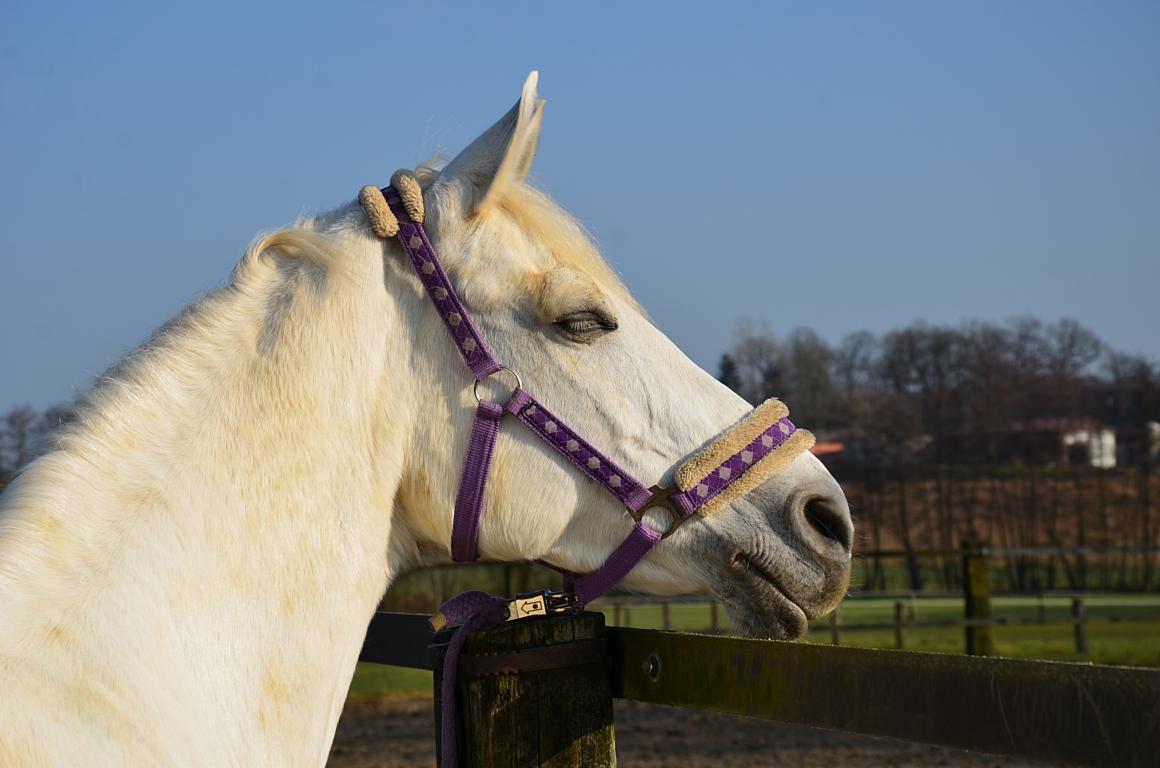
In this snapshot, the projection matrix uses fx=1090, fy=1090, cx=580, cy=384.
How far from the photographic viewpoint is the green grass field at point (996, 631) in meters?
14.4

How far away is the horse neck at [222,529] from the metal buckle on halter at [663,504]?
1.61 feet

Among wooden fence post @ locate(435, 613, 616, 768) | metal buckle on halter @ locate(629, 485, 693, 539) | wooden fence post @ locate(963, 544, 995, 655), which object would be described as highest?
metal buckle on halter @ locate(629, 485, 693, 539)

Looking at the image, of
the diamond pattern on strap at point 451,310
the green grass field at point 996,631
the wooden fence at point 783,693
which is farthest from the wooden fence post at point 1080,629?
the diamond pattern on strap at point 451,310

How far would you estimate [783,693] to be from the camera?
76.5 inches

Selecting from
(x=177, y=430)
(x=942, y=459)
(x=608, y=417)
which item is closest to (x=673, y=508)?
(x=608, y=417)

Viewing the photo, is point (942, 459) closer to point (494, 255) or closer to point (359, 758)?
point (359, 758)

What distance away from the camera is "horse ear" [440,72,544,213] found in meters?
2.18

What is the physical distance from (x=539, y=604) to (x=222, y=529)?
29.2 inches

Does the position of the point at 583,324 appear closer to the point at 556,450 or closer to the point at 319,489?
the point at 556,450

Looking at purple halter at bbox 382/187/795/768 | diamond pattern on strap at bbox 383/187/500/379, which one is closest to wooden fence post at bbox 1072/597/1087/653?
purple halter at bbox 382/187/795/768

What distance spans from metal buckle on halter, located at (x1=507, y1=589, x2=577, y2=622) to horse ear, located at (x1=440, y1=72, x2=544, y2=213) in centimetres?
83

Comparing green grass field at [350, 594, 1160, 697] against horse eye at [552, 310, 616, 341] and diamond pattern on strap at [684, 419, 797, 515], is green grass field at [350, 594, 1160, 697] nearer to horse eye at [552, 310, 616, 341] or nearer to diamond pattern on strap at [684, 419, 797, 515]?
diamond pattern on strap at [684, 419, 797, 515]

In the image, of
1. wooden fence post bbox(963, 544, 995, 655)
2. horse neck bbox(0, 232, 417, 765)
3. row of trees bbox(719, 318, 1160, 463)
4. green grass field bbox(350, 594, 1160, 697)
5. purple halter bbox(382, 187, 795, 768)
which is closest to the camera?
horse neck bbox(0, 232, 417, 765)

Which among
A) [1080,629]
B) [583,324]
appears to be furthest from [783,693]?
[1080,629]
